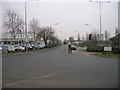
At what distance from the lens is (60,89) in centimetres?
650

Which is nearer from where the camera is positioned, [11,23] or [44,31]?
[11,23]

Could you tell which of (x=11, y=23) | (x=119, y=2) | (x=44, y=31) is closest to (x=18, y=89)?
(x=119, y=2)

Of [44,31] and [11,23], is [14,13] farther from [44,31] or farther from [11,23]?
[44,31]

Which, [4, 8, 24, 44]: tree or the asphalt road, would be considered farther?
[4, 8, 24, 44]: tree

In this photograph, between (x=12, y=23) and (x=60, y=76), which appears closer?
(x=60, y=76)

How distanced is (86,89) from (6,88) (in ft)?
10.1

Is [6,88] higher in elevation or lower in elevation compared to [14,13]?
lower

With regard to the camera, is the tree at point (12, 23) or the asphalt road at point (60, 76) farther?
the tree at point (12, 23)

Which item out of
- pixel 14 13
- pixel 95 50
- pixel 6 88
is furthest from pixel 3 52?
pixel 6 88

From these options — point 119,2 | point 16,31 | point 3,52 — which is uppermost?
point 119,2

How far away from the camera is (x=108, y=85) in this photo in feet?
23.9

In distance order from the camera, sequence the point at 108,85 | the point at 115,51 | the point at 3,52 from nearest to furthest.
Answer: the point at 108,85
the point at 115,51
the point at 3,52

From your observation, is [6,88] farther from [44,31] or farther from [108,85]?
[44,31]

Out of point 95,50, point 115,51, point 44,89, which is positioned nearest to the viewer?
point 44,89
